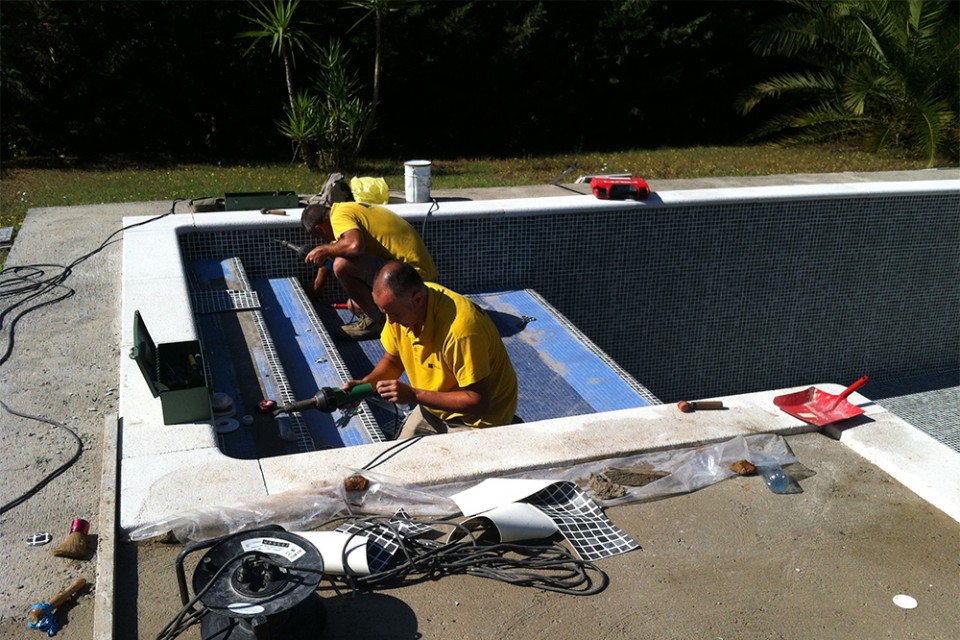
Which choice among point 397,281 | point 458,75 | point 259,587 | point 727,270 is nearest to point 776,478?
point 397,281

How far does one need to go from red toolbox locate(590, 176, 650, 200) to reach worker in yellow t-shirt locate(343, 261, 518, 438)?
3711 mm

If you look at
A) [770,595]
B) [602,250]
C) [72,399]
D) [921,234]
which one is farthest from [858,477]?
[921,234]

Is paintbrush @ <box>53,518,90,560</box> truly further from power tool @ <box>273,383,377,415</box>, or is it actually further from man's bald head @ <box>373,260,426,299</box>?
man's bald head @ <box>373,260,426,299</box>

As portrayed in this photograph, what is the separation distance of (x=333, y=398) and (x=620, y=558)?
151 cm

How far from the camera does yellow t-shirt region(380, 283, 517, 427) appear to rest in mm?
3867

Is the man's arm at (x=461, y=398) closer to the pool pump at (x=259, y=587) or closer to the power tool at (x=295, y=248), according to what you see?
the pool pump at (x=259, y=587)

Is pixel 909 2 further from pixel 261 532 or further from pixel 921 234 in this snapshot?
pixel 261 532

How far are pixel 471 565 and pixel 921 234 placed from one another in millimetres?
7524

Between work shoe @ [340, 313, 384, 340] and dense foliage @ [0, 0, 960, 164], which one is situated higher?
dense foliage @ [0, 0, 960, 164]

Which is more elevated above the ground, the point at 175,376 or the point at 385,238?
the point at 385,238

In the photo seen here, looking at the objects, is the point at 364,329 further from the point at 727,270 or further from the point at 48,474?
the point at 727,270

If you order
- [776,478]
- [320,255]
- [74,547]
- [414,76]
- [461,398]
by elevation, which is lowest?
[74,547]

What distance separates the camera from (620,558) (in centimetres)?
310

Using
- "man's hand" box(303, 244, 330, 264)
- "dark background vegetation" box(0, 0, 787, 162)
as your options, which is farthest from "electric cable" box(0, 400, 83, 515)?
"dark background vegetation" box(0, 0, 787, 162)
